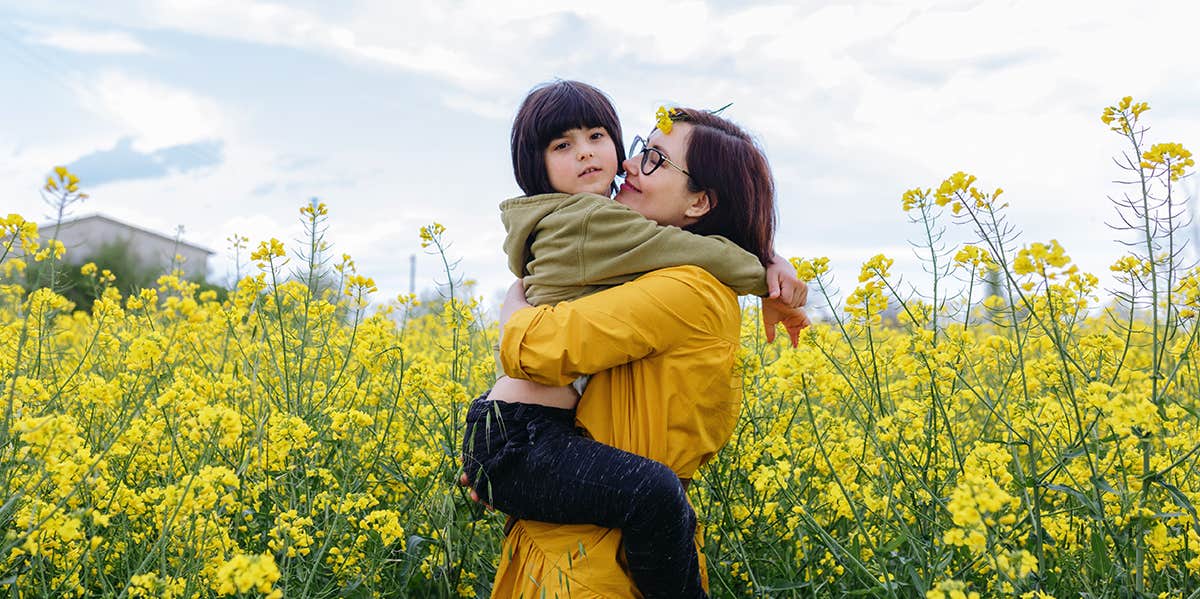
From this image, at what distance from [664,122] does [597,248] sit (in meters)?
0.45

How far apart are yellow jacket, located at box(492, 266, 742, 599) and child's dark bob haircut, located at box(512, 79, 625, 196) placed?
0.46 meters

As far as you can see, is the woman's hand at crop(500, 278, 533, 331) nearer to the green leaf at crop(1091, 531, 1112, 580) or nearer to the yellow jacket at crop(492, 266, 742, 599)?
the yellow jacket at crop(492, 266, 742, 599)

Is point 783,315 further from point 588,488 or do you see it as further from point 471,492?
point 471,492

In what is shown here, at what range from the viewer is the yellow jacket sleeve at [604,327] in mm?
1874

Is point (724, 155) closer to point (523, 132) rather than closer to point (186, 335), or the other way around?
point (523, 132)

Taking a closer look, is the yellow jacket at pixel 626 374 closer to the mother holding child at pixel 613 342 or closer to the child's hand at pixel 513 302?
the mother holding child at pixel 613 342

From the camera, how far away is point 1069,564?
2.02 meters

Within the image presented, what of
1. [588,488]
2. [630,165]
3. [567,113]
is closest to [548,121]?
[567,113]

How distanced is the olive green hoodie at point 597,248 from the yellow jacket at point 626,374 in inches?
1.8

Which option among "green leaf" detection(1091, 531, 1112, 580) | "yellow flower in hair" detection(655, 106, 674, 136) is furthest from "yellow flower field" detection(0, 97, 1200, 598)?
"yellow flower in hair" detection(655, 106, 674, 136)

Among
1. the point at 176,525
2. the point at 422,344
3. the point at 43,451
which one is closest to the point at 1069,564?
the point at 176,525

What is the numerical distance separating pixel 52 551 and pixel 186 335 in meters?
0.78

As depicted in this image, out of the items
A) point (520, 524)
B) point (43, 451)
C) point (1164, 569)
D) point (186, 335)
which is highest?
point (186, 335)

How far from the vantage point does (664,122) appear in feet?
7.35
